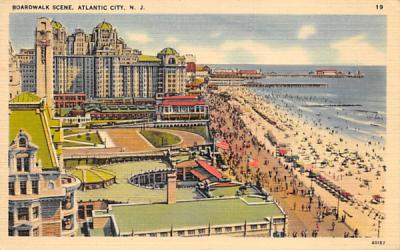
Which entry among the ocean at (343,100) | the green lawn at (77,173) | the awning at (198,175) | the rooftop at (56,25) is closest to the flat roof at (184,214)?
the awning at (198,175)

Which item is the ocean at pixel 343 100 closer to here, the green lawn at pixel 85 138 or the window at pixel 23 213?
the green lawn at pixel 85 138

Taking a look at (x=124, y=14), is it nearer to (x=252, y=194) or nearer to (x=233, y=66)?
(x=233, y=66)

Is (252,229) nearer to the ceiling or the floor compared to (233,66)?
nearer to the floor

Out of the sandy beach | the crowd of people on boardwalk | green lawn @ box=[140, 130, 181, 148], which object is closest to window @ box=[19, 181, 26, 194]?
green lawn @ box=[140, 130, 181, 148]

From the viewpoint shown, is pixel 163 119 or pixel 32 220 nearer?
pixel 32 220

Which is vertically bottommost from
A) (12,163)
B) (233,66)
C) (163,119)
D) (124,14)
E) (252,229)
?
(252,229)

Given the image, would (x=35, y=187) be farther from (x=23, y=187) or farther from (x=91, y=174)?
(x=91, y=174)

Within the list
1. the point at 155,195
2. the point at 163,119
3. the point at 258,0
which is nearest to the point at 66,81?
the point at 163,119
